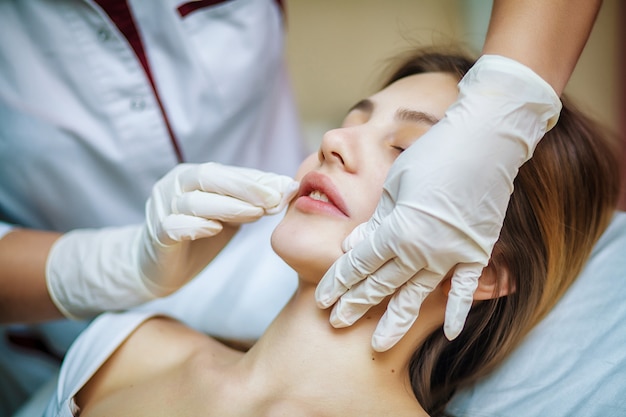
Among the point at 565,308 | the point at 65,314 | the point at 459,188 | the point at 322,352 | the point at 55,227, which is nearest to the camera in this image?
the point at 459,188

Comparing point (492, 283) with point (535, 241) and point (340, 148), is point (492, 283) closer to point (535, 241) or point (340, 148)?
point (535, 241)

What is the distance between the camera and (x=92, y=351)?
1.24 m

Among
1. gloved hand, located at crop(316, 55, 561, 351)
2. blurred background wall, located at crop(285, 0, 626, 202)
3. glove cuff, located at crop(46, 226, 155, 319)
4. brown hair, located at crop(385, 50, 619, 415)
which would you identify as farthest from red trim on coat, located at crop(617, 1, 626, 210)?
glove cuff, located at crop(46, 226, 155, 319)

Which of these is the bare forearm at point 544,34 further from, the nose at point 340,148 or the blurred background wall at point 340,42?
the blurred background wall at point 340,42

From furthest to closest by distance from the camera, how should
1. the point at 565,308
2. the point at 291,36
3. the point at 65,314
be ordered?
the point at 291,36
the point at 65,314
the point at 565,308

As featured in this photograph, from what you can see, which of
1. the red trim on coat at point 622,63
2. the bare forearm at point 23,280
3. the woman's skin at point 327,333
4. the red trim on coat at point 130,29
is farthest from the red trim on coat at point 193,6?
the red trim on coat at point 622,63

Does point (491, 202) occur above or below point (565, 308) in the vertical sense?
above

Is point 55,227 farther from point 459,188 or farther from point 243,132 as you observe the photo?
point 459,188

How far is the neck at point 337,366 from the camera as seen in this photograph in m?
1.03

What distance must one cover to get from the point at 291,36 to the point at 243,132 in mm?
1366

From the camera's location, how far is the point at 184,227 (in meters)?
1.13

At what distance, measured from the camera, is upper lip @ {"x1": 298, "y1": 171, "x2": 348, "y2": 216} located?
101cm

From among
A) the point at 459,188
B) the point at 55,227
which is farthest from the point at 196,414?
the point at 55,227

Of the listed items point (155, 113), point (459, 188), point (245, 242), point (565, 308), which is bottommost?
point (245, 242)
